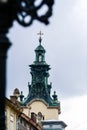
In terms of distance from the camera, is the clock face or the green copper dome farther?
the green copper dome

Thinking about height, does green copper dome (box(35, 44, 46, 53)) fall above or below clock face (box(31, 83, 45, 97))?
above

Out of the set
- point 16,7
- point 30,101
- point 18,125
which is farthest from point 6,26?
point 30,101

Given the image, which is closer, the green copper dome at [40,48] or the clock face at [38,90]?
the clock face at [38,90]

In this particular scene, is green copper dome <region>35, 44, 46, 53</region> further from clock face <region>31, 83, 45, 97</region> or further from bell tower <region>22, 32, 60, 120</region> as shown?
clock face <region>31, 83, 45, 97</region>

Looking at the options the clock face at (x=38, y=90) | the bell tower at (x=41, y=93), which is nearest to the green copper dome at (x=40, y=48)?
the bell tower at (x=41, y=93)

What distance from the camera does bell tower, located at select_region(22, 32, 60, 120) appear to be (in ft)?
406

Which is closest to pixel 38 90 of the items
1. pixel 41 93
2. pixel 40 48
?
pixel 41 93

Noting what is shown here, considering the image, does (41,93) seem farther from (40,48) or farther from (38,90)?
(40,48)

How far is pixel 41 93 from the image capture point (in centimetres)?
12575

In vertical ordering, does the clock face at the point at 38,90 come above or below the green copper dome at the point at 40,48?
below

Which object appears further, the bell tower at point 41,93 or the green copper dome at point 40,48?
the green copper dome at point 40,48

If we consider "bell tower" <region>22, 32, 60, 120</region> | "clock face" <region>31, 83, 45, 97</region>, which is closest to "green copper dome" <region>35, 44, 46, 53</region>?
"bell tower" <region>22, 32, 60, 120</region>

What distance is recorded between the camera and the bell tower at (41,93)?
124 m

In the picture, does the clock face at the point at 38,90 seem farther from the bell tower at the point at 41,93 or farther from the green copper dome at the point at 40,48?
the green copper dome at the point at 40,48
